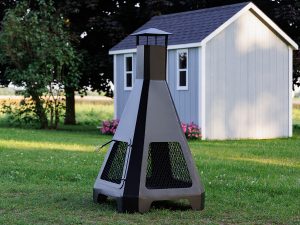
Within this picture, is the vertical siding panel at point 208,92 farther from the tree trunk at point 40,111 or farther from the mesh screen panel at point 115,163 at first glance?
the mesh screen panel at point 115,163

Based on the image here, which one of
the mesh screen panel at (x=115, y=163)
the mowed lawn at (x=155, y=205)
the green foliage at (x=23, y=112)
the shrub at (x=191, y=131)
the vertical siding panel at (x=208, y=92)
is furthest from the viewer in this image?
the green foliage at (x=23, y=112)

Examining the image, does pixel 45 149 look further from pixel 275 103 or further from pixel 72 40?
pixel 72 40

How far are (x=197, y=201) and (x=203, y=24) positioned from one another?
1508 cm

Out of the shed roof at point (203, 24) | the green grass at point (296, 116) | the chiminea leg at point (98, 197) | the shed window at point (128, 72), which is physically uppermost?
the shed roof at point (203, 24)

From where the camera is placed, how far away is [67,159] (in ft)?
45.2

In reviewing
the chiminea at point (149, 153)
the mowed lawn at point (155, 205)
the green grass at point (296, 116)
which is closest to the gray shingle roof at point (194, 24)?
the mowed lawn at point (155, 205)

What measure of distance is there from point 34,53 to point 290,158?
43.9ft

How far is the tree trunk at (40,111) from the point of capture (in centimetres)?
2669

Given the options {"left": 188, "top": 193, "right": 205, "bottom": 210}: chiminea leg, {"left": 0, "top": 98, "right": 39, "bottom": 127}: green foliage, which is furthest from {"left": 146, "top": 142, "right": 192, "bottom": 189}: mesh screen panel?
{"left": 0, "top": 98, "right": 39, "bottom": 127}: green foliage

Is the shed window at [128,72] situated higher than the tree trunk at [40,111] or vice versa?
the shed window at [128,72]

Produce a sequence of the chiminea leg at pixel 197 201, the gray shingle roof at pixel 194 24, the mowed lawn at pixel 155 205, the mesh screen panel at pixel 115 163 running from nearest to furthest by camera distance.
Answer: the mowed lawn at pixel 155 205
the chiminea leg at pixel 197 201
the mesh screen panel at pixel 115 163
the gray shingle roof at pixel 194 24

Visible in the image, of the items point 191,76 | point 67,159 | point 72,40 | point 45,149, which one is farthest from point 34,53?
point 67,159

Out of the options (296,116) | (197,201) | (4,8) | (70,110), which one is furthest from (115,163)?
(296,116)

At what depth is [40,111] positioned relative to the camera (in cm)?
2691
